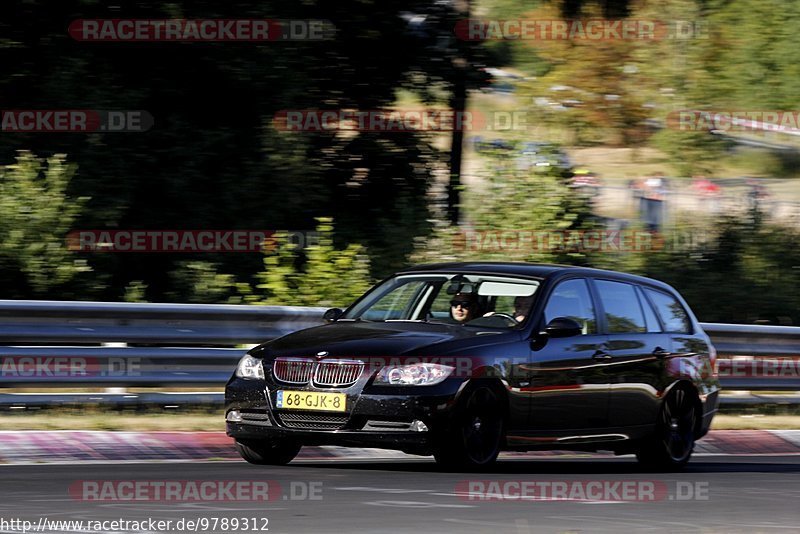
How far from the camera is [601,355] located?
11203mm

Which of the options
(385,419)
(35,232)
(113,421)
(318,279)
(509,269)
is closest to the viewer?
(385,419)

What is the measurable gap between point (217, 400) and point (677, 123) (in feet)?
79.2

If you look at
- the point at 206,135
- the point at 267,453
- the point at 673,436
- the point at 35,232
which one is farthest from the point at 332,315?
the point at 206,135

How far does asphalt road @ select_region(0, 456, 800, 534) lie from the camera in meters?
7.54

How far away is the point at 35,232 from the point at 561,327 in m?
7.73

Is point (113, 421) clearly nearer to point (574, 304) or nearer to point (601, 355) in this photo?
point (574, 304)

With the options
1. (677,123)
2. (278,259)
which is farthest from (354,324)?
(677,123)

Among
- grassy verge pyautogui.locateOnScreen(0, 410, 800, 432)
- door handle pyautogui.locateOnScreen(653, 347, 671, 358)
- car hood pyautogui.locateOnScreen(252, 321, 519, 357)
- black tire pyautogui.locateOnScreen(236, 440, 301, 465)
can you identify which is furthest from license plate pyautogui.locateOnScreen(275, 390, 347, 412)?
door handle pyautogui.locateOnScreen(653, 347, 671, 358)

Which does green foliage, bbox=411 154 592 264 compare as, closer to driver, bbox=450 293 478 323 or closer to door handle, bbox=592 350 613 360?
door handle, bbox=592 350 613 360

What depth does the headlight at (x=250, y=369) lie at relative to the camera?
10211 mm

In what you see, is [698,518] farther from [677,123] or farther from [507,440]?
[677,123]

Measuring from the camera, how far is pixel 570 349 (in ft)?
35.8

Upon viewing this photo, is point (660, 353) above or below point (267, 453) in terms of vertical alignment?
above

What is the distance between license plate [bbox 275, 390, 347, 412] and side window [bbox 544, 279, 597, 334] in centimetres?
183
